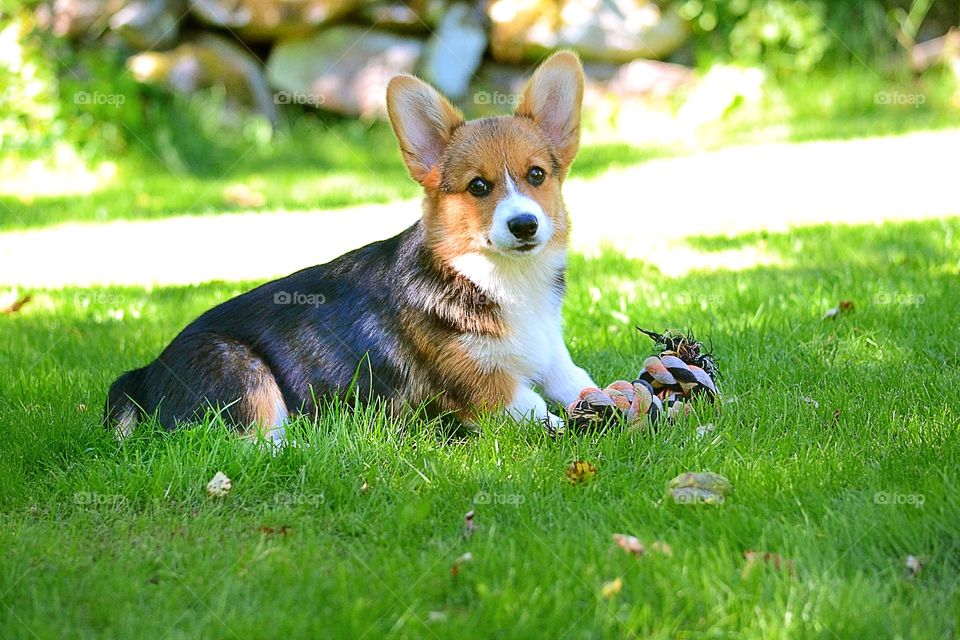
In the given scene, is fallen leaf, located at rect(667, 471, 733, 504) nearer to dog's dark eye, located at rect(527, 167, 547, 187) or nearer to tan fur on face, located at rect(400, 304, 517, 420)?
tan fur on face, located at rect(400, 304, 517, 420)

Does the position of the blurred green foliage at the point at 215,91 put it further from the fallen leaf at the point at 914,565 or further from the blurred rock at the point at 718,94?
the fallen leaf at the point at 914,565

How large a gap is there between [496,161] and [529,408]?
2.71 feet

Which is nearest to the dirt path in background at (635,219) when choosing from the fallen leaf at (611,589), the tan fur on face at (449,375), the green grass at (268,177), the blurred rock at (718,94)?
the green grass at (268,177)

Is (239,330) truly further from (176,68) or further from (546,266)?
(176,68)

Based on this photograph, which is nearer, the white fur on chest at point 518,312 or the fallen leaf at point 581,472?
the fallen leaf at point 581,472

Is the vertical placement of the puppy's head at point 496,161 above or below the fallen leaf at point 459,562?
above

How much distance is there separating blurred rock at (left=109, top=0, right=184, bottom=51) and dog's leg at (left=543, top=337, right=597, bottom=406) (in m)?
7.67

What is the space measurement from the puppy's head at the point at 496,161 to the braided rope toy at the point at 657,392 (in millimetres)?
511

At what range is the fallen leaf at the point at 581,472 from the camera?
304 centimetres

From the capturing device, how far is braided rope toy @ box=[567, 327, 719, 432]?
3.30m

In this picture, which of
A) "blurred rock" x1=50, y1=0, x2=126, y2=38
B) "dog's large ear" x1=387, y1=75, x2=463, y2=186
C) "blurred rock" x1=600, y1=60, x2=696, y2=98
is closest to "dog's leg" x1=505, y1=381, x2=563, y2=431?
"dog's large ear" x1=387, y1=75, x2=463, y2=186

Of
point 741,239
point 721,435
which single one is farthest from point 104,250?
point 721,435

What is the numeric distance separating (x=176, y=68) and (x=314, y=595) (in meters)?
8.28

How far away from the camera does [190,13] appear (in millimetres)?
10352
